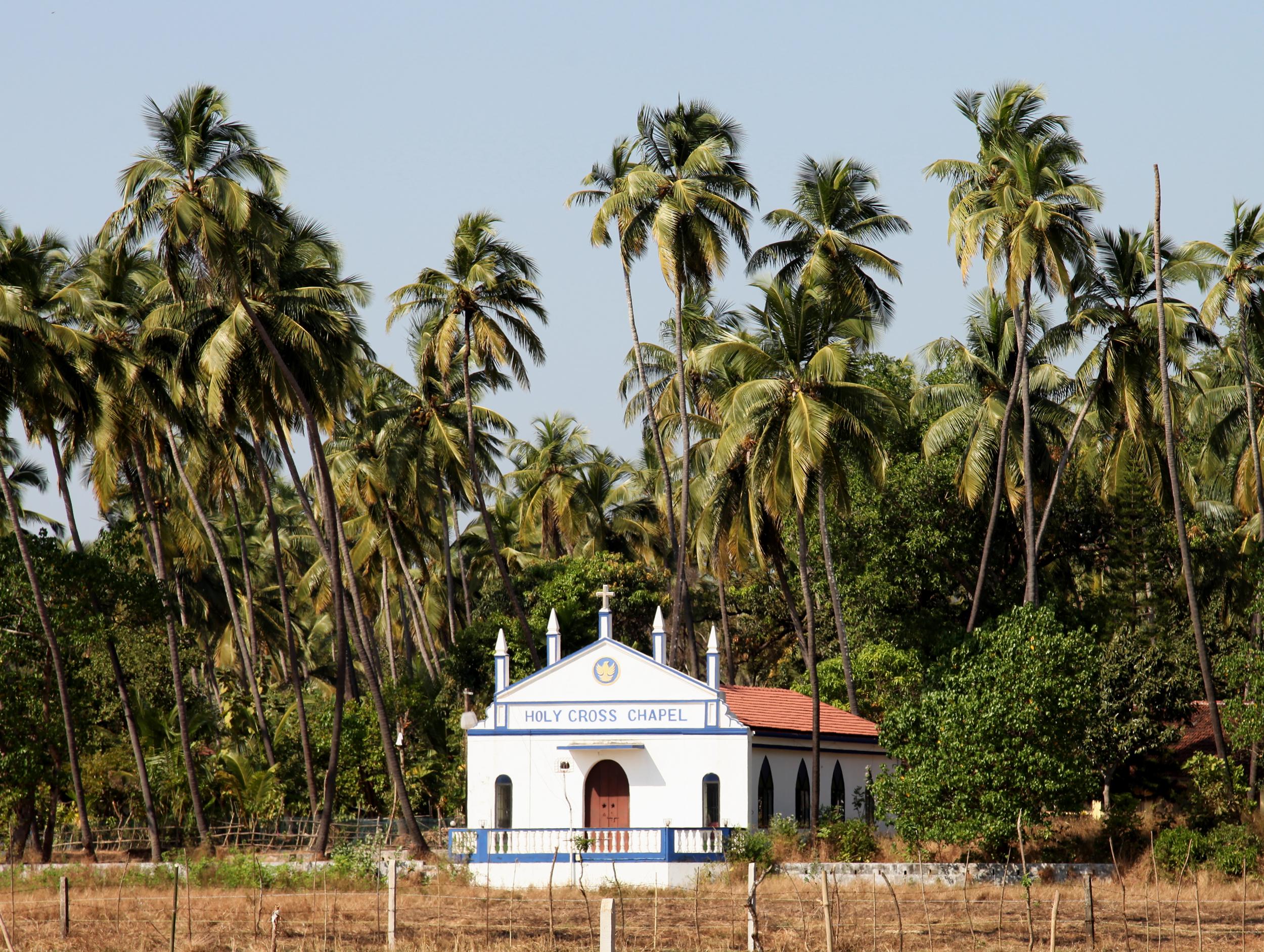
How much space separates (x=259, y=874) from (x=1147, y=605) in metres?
25.1

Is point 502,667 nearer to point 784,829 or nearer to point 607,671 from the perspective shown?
point 607,671

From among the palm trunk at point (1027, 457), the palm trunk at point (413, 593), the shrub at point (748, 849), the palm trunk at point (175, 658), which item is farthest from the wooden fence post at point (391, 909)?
the palm trunk at point (413, 593)

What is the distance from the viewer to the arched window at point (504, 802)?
112ft

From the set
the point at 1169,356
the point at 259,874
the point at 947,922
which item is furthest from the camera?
the point at 1169,356

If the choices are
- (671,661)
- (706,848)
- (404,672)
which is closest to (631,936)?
(706,848)

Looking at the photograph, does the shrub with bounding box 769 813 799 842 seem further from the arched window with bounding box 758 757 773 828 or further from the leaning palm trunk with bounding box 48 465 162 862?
the leaning palm trunk with bounding box 48 465 162 862

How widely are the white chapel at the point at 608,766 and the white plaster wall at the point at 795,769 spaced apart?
83mm

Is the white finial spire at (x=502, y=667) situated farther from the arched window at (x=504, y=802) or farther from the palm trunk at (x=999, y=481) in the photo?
the palm trunk at (x=999, y=481)

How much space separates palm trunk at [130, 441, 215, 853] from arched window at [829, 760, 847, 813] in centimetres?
1474

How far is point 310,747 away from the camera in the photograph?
42000 mm

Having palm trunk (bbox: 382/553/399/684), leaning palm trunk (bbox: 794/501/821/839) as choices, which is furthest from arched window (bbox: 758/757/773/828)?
palm trunk (bbox: 382/553/399/684)

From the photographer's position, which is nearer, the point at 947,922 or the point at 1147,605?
the point at 947,922

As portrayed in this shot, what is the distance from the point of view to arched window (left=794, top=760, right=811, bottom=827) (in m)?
36.3

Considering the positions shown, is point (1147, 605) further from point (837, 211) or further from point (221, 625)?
point (221, 625)
